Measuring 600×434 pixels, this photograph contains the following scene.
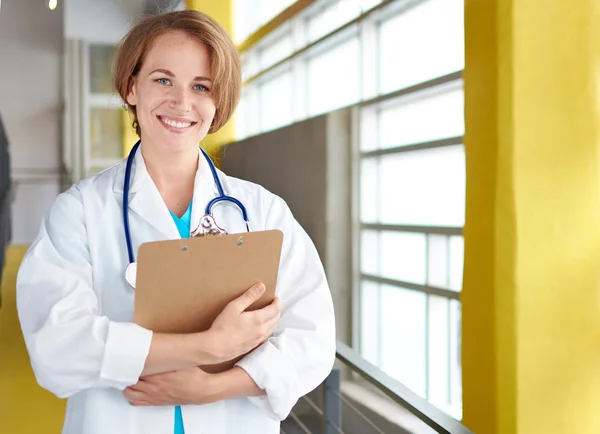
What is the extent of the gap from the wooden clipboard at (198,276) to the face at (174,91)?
21 cm

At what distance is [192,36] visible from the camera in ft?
2.92

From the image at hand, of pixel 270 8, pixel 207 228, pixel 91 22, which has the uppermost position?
pixel 91 22

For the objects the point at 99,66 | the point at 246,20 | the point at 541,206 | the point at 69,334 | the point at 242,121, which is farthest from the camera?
the point at 99,66

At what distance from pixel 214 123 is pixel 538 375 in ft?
5.52

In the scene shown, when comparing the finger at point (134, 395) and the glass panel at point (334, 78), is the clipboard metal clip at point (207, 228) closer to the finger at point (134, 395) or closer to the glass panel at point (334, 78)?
the finger at point (134, 395)

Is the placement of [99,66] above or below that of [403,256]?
above

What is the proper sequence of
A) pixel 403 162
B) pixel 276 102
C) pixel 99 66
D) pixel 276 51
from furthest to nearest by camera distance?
pixel 99 66 → pixel 276 102 → pixel 276 51 → pixel 403 162

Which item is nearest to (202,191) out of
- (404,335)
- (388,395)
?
(388,395)

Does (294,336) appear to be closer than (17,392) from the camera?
Yes

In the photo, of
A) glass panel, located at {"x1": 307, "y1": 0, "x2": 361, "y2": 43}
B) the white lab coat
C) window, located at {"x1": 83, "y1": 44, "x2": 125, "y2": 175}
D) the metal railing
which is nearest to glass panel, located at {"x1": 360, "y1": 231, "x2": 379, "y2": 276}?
glass panel, located at {"x1": 307, "y1": 0, "x2": 361, "y2": 43}

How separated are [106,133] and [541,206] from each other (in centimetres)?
410

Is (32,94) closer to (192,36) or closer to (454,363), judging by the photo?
(454,363)

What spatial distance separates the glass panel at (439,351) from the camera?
3090 millimetres

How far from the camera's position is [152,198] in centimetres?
91
